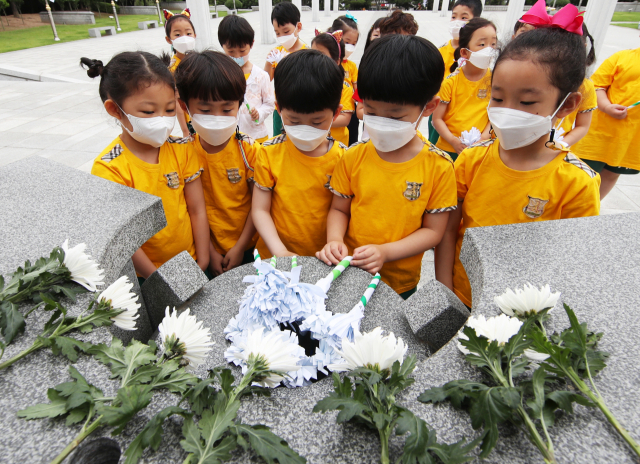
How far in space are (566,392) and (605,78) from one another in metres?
3.31

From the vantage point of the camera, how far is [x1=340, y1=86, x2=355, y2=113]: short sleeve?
3328 millimetres

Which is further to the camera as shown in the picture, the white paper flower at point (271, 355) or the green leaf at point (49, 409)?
the white paper flower at point (271, 355)

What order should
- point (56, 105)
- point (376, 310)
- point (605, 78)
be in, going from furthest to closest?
point (56, 105), point (605, 78), point (376, 310)

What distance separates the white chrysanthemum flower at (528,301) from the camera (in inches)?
37.4

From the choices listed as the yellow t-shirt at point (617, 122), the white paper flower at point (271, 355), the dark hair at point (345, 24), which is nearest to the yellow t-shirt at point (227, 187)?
the white paper flower at point (271, 355)

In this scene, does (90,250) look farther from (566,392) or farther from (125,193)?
(566,392)

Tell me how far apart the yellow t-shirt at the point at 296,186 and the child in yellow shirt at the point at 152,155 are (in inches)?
15.6

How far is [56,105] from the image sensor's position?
8102 mm

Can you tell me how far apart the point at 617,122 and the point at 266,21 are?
14251 millimetres

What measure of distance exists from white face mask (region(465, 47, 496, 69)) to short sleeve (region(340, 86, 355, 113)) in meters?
1.04

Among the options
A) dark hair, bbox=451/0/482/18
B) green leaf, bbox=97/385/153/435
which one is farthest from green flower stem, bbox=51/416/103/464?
dark hair, bbox=451/0/482/18

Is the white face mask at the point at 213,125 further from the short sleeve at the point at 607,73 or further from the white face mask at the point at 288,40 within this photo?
the short sleeve at the point at 607,73

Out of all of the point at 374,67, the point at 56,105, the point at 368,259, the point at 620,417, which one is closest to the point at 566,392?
the point at 620,417

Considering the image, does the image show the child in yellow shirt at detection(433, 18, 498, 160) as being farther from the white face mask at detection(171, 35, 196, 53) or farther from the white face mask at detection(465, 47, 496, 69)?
the white face mask at detection(171, 35, 196, 53)
